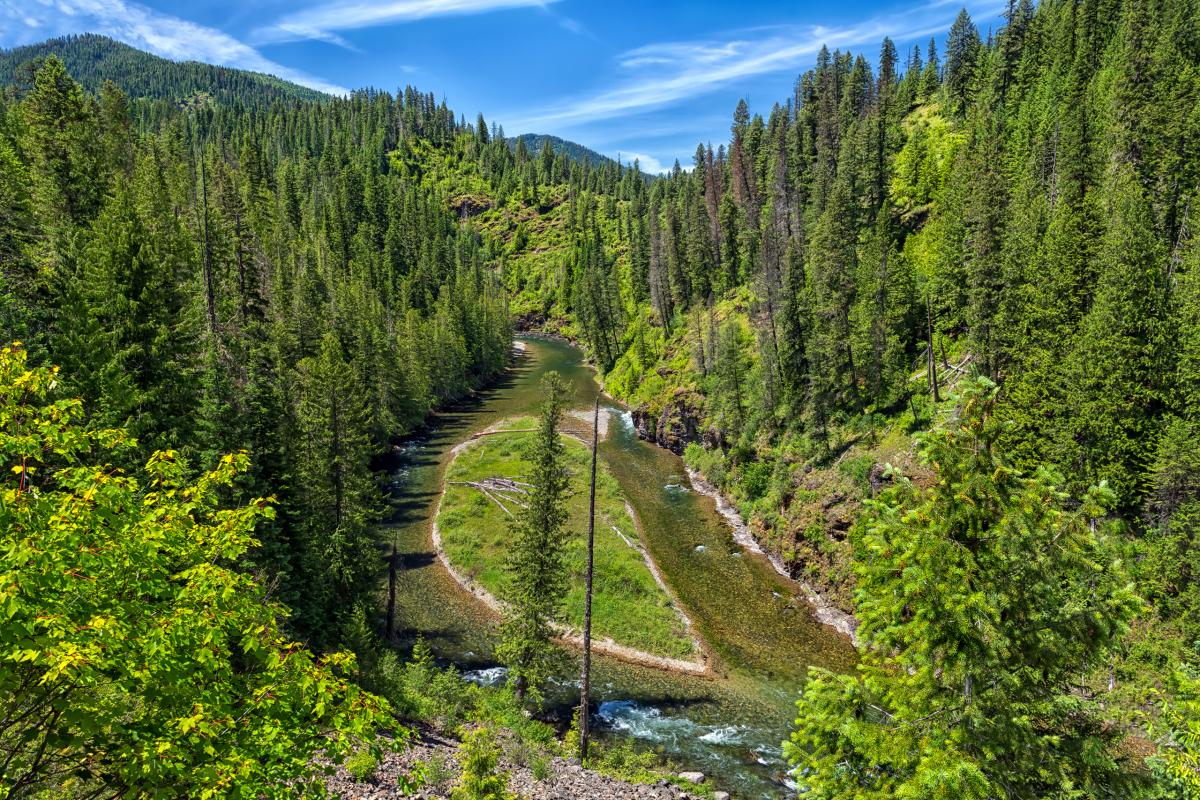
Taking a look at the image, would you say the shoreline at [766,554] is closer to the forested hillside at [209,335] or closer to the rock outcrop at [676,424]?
the rock outcrop at [676,424]

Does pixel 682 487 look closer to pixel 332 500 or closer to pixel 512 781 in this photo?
pixel 332 500

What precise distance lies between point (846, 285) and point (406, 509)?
141ft

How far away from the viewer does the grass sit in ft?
114

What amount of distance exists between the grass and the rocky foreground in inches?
378

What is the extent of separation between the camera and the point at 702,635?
3472 centimetres

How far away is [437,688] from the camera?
2505 centimetres

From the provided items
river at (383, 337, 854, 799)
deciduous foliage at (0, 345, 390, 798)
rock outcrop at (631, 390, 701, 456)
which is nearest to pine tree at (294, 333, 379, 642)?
river at (383, 337, 854, 799)

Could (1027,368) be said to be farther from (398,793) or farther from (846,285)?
(398,793)

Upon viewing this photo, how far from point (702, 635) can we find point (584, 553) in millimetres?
10412

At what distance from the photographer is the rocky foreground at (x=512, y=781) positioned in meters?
15.2

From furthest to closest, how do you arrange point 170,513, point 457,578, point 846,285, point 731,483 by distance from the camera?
point 731,483, point 846,285, point 457,578, point 170,513

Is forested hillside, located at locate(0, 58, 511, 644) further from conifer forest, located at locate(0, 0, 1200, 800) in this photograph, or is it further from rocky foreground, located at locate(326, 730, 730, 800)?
rocky foreground, located at locate(326, 730, 730, 800)

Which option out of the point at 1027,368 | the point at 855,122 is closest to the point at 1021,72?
the point at 855,122

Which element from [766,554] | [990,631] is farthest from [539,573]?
[766,554]
